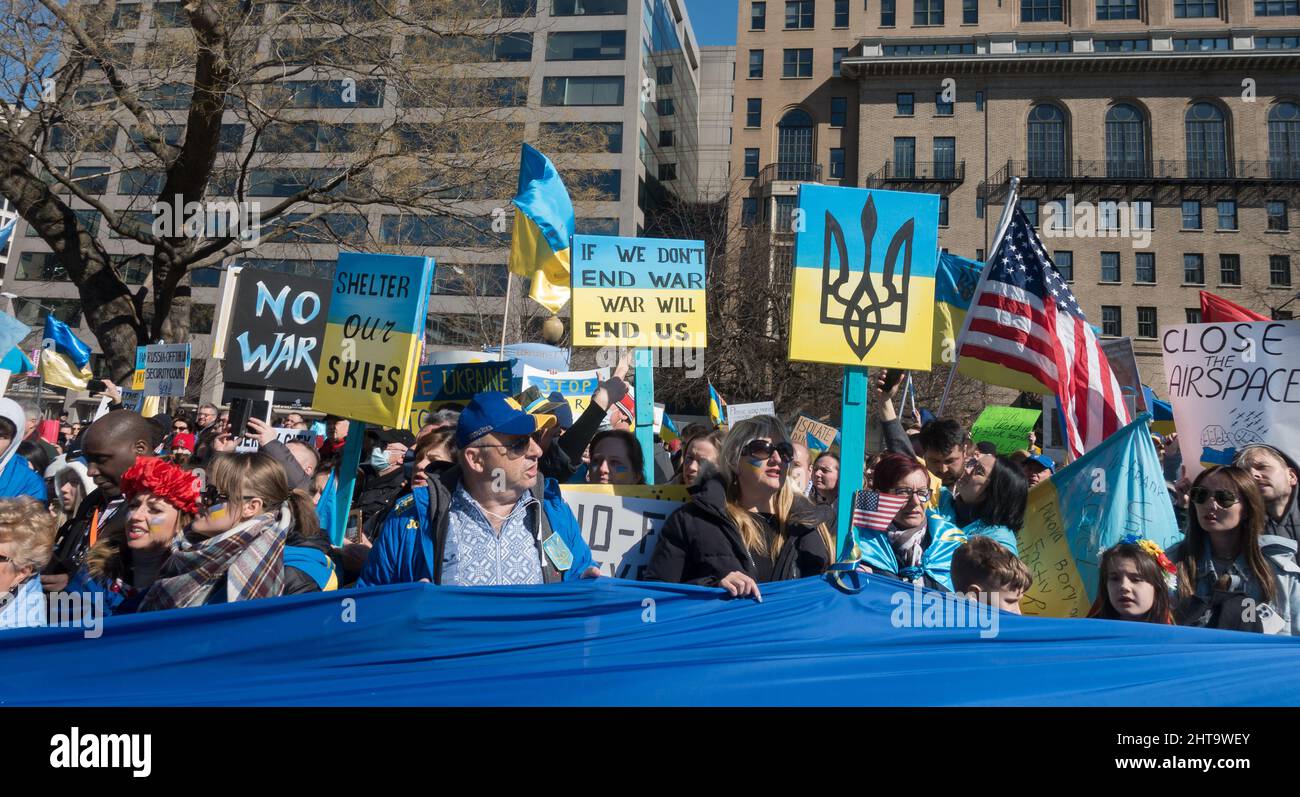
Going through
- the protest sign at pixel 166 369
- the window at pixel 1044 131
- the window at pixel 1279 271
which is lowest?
the protest sign at pixel 166 369

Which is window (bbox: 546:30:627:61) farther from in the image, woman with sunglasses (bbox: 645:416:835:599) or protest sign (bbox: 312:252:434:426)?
woman with sunglasses (bbox: 645:416:835:599)

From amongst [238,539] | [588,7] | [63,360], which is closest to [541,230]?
[238,539]

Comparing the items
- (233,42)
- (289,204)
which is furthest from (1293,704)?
(289,204)

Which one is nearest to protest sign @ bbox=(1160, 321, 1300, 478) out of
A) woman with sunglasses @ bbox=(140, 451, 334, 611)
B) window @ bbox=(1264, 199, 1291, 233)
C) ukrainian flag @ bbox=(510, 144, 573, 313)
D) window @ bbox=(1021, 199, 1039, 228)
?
ukrainian flag @ bbox=(510, 144, 573, 313)

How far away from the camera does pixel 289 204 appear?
13.7 m

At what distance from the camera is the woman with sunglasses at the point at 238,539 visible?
2.99 m

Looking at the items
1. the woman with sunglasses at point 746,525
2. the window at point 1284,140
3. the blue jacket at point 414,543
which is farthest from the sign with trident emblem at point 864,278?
the window at point 1284,140

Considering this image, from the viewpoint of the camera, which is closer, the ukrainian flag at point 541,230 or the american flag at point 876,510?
the american flag at point 876,510

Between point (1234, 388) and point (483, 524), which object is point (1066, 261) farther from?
point (483, 524)

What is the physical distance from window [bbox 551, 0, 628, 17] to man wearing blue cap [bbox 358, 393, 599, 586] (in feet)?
173

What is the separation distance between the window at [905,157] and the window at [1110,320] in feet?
40.9

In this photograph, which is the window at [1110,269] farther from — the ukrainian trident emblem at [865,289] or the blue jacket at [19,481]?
the blue jacket at [19,481]

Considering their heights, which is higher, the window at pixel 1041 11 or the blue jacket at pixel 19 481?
the window at pixel 1041 11

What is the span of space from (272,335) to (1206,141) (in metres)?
55.4
